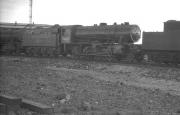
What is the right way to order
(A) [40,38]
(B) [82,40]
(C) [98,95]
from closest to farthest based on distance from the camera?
1. (C) [98,95]
2. (B) [82,40]
3. (A) [40,38]

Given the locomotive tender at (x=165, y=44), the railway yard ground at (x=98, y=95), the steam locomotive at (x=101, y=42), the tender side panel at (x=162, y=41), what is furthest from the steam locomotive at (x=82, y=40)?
the railway yard ground at (x=98, y=95)

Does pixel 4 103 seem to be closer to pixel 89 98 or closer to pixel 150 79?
pixel 89 98

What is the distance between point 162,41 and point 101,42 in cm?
713

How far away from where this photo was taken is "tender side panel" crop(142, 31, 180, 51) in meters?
26.1

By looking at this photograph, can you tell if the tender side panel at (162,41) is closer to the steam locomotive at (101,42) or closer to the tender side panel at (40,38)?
the steam locomotive at (101,42)

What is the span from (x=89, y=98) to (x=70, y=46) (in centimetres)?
2363

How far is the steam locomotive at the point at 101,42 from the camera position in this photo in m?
26.8

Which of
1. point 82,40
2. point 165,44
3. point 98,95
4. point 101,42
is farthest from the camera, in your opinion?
point 82,40

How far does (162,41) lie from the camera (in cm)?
2709

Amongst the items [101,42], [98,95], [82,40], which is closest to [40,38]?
[82,40]

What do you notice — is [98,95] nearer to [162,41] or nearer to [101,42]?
[162,41]

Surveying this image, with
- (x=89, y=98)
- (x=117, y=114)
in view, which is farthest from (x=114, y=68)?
(x=117, y=114)

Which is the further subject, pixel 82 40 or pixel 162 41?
pixel 82 40

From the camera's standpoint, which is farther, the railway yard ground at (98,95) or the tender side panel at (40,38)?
the tender side panel at (40,38)
